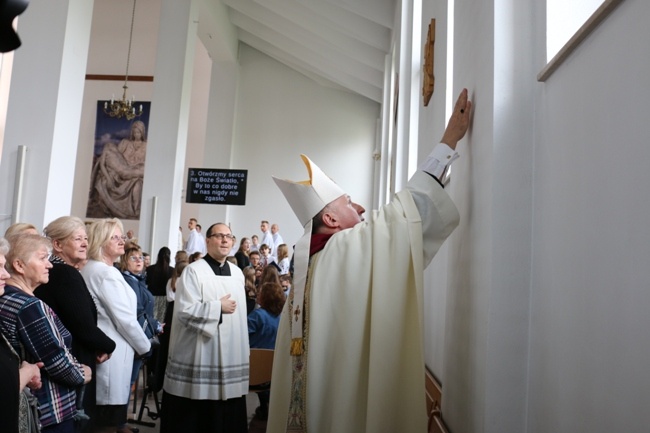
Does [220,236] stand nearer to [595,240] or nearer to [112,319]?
[112,319]

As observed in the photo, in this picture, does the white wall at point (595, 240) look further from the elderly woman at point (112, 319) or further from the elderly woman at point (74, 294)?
the elderly woman at point (112, 319)

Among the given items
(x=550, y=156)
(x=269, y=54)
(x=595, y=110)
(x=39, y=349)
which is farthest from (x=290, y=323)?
(x=269, y=54)

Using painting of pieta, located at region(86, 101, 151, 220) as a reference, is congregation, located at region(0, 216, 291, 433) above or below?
below

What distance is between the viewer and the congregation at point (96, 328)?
2996mm

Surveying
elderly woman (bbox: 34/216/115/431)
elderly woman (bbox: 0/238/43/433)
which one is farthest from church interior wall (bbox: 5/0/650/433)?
elderly woman (bbox: 34/216/115/431)

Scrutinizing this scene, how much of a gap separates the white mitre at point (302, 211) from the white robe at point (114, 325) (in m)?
1.75

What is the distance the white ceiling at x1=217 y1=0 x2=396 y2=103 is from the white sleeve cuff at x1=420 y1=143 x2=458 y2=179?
8.07 meters

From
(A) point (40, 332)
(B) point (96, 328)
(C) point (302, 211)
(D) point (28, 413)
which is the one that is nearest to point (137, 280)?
(B) point (96, 328)

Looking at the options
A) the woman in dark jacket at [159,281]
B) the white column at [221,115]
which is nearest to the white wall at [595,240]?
the woman in dark jacket at [159,281]

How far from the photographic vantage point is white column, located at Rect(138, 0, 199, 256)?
11180mm

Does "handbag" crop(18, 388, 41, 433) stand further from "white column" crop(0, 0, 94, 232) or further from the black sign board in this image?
the black sign board

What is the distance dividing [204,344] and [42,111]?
4.40 m

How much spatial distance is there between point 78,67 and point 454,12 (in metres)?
5.84

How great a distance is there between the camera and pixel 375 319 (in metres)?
2.56
